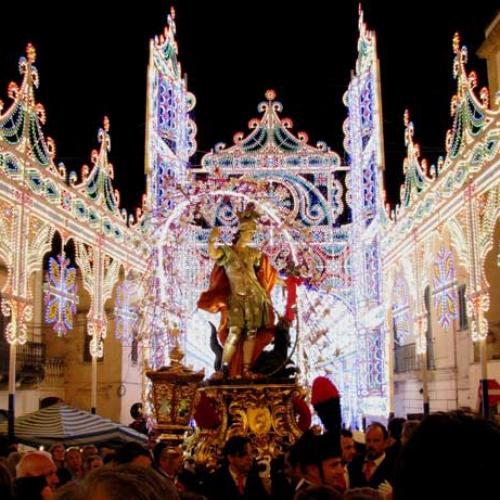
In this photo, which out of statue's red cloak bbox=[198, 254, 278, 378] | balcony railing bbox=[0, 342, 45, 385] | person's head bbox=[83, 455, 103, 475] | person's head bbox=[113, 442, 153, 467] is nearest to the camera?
person's head bbox=[113, 442, 153, 467]

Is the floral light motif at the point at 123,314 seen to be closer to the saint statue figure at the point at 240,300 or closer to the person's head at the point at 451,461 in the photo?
the saint statue figure at the point at 240,300

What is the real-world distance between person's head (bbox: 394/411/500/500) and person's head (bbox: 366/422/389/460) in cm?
606

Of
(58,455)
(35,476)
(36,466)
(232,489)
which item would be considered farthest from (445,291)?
(35,476)

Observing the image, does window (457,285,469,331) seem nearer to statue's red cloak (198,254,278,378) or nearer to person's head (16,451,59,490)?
statue's red cloak (198,254,278,378)

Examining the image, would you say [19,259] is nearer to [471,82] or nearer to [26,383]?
[471,82]

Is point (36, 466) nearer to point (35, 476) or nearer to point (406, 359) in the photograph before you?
point (35, 476)

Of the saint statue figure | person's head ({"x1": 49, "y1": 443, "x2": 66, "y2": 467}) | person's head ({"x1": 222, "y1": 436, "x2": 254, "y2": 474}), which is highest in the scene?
the saint statue figure

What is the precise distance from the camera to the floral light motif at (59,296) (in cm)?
1753

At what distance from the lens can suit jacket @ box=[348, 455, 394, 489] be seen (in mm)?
6704

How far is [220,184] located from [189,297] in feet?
14.8

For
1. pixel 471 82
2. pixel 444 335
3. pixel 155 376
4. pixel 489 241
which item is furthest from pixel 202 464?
pixel 444 335

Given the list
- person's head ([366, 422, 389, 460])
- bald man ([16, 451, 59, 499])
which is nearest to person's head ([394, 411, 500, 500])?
bald man ([16, 451, 59, 499])

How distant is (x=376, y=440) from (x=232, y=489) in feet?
4.48

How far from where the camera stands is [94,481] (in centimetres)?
196
